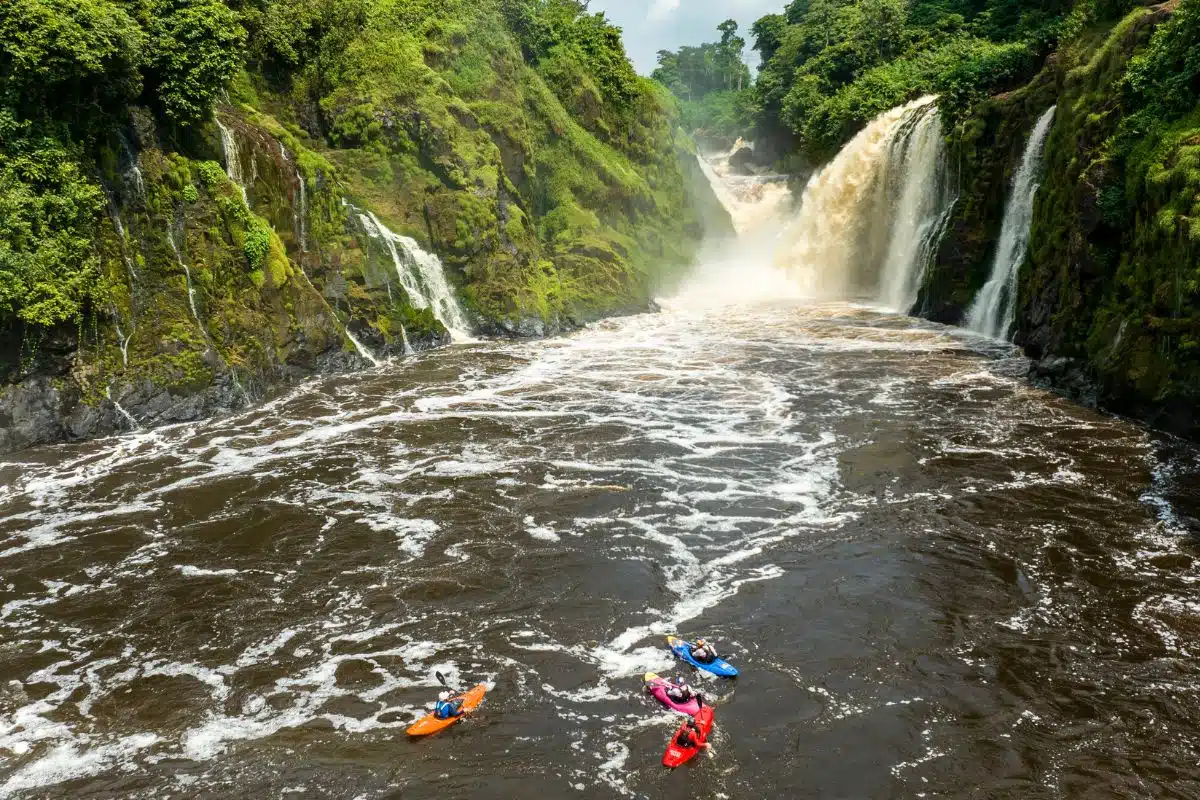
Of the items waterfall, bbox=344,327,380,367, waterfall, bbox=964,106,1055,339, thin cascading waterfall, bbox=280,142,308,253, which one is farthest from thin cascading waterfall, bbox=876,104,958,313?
thin cascading waterfall, bbox=280,142,308,253

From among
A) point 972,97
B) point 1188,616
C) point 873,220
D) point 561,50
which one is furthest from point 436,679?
point 561,50

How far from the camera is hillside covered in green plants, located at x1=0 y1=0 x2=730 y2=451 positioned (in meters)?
15.0

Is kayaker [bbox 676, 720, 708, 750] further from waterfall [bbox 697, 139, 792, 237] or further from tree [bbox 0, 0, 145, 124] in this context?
waterfall [bbox 697, 139, 792, 237]

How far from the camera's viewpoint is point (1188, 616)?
9117 millimetres

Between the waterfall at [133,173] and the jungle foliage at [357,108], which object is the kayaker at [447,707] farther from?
the waterfall at [133,173]

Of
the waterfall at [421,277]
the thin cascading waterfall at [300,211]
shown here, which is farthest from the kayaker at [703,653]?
the waterfall at [421,277]

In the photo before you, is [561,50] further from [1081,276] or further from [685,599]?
[685,599]

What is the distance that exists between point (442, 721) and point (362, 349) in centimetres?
1677

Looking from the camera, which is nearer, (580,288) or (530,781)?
(530,781)

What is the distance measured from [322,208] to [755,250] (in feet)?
106

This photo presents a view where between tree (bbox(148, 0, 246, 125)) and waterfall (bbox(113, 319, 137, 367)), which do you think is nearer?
Answer: waterfall (bbox(113, 319, 137, 367))

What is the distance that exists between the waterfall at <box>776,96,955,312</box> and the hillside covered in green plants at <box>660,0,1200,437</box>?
5.23ft

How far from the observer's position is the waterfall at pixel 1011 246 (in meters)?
23.5

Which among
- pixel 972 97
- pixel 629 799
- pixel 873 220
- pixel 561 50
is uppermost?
pixel 561 50
